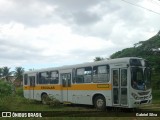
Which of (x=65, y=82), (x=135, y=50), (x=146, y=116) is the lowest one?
(x=146, y=116)

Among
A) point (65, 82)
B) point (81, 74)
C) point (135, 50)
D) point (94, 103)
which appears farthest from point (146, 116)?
point (135, 50)

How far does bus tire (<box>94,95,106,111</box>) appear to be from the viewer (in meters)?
20.3

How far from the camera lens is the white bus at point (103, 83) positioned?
18859 mm

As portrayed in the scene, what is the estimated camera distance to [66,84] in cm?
2373

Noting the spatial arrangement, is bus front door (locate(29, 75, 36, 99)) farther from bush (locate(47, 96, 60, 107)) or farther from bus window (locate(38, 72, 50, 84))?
bush (locate(47, 96, 60, 107))

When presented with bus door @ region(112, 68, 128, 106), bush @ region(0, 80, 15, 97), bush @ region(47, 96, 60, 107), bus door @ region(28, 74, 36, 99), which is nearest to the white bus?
bus door @ region(112, 68, 128, 106)

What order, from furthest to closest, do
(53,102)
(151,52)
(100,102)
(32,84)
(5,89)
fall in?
(151,52), (32,84), (53,102), (100,102), (5,89)

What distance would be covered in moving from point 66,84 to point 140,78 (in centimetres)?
621

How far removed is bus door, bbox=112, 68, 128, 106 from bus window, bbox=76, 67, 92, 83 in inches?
88.6

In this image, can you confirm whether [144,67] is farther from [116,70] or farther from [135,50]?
[135,50]

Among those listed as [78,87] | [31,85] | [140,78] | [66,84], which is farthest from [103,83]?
[31,85]

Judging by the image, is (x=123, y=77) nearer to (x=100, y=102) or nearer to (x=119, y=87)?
A: (x=119, y=87)

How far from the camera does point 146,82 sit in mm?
19438

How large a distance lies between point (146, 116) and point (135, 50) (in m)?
19.5
